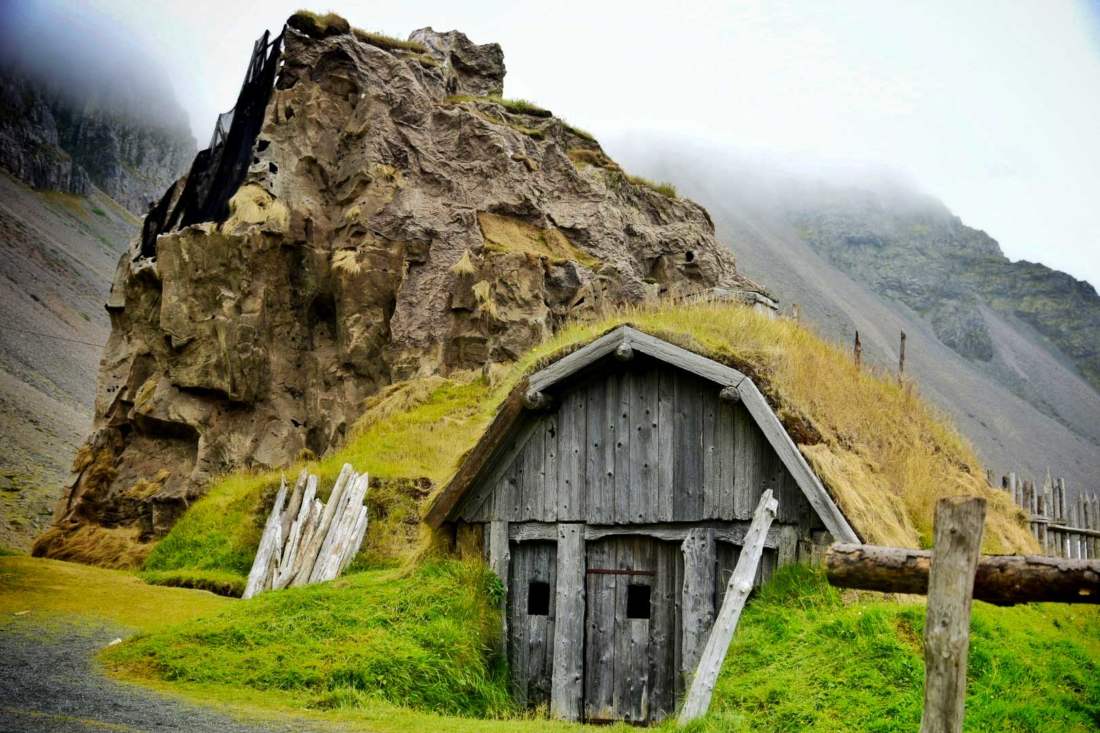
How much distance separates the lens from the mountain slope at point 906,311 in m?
71.3

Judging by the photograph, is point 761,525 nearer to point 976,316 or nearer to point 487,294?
point 487,294

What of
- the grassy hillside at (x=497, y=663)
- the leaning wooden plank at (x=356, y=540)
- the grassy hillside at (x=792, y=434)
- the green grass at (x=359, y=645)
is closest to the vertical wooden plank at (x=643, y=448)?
the grassy hillside at (x=792, y=434)

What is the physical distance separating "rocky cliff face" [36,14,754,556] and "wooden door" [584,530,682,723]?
499 inches

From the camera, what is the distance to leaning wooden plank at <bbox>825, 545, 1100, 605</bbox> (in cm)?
598

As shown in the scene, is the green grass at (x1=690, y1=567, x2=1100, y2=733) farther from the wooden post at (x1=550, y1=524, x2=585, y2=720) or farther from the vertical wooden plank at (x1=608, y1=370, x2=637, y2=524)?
the wooden post at (x1=550, y1=524, x2=585, y2=720)

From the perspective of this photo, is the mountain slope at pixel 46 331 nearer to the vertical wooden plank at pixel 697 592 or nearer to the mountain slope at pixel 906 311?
the vertical wooden plank at pixel 697 592

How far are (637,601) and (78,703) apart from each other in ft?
22.8

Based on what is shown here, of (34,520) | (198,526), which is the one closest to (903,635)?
(198,526)

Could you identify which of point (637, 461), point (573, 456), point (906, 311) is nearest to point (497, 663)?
point (573, 456)

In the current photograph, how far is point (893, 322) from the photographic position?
86625 mm

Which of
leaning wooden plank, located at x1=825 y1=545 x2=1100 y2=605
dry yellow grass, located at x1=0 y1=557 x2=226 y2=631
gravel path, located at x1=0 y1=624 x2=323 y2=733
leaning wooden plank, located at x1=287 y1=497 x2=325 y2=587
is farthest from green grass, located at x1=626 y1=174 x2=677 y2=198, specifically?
leaning wooden plank, located at x1=825 y1=545 x2=1100 y2=605

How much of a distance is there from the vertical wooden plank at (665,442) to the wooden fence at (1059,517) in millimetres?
9348

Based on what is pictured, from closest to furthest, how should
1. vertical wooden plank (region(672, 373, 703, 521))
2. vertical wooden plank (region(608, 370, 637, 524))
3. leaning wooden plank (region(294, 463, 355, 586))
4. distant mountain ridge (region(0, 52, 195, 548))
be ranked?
vertical wooden plank (region(672, 373, 703, 521)), vertical wooden plank (region(608, 370, 637, 524)), leaning wooden plank (region(294, 463, 355, 586)), distant mountain ridge (region(0, 52, 195, 548))

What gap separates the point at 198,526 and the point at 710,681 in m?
16.0
